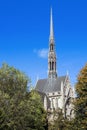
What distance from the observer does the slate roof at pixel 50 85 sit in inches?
4328

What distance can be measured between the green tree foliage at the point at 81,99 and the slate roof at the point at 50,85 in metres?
61.8

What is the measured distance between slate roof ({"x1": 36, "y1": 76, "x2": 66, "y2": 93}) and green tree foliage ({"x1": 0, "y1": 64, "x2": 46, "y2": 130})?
53.8 meters

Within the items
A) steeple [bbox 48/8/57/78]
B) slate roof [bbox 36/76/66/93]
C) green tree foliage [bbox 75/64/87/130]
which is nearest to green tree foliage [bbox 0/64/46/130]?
green tree foliage [bbox 75/64/87/130]

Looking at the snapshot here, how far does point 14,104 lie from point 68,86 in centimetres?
6258

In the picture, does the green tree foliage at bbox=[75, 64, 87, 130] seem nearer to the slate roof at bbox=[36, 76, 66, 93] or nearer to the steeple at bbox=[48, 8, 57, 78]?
the slate roof at bbox=[36, 76, 66, 93]

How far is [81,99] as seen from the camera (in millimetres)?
45312

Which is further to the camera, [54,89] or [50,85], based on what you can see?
[50,85]

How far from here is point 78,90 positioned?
4606 centimetres

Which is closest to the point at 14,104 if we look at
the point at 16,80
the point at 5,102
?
the point at 5,102

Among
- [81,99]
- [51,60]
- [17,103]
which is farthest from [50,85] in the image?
[81,99]

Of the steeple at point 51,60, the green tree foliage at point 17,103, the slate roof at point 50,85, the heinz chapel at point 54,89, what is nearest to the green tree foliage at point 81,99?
the green tree foliage at point 17,103

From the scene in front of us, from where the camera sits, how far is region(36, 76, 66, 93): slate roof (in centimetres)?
10994

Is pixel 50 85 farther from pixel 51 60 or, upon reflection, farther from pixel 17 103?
pixel 17 103

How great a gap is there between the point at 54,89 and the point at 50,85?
3933 millimetres
